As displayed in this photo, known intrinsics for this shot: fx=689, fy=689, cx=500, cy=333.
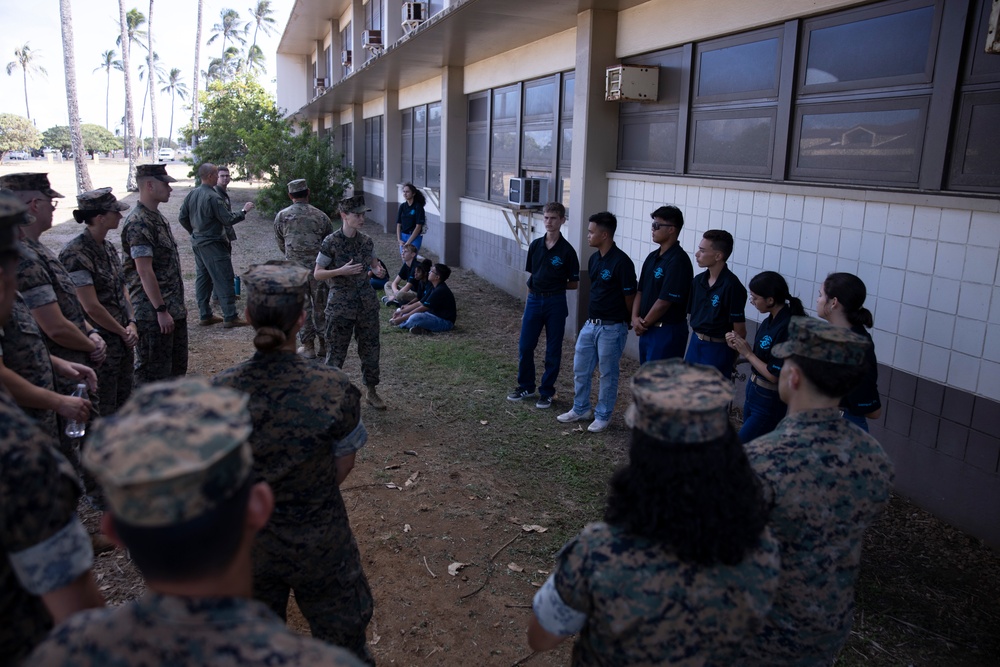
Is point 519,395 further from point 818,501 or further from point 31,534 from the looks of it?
point 31,534

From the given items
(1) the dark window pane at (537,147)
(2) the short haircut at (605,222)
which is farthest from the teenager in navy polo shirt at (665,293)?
(1) the dark window pane at (537,147)

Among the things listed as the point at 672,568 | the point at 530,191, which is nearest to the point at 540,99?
the point at 530,191

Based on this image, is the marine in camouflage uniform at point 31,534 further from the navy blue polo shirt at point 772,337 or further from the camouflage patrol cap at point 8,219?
the navy blue polo shirt at point 772,337

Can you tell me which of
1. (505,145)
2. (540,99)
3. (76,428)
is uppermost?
(540,99)

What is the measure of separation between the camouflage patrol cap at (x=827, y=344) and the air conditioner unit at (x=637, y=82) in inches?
236

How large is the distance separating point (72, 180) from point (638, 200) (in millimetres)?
39400

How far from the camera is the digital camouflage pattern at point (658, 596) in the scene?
5.58 ft

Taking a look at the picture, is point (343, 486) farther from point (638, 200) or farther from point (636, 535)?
point (638, 200)

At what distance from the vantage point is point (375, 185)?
2123 centimetres

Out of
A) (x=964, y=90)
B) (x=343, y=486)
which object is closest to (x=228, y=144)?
(x=343, y=486)

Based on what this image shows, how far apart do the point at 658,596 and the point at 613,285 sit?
4493 mm

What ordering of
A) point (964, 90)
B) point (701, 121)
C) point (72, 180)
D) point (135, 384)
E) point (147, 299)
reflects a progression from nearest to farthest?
1. point (964, 90)
2. point (147, 299)
3. point (135, 384)
4. point (701, 121)
5. point (72, 180)

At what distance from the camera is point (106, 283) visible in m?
4.67

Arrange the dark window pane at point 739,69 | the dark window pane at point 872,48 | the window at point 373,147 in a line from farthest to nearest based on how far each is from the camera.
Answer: the window at point 373,147 → the dark window pane at point 739,69 → the dark window pane at point 872,48
